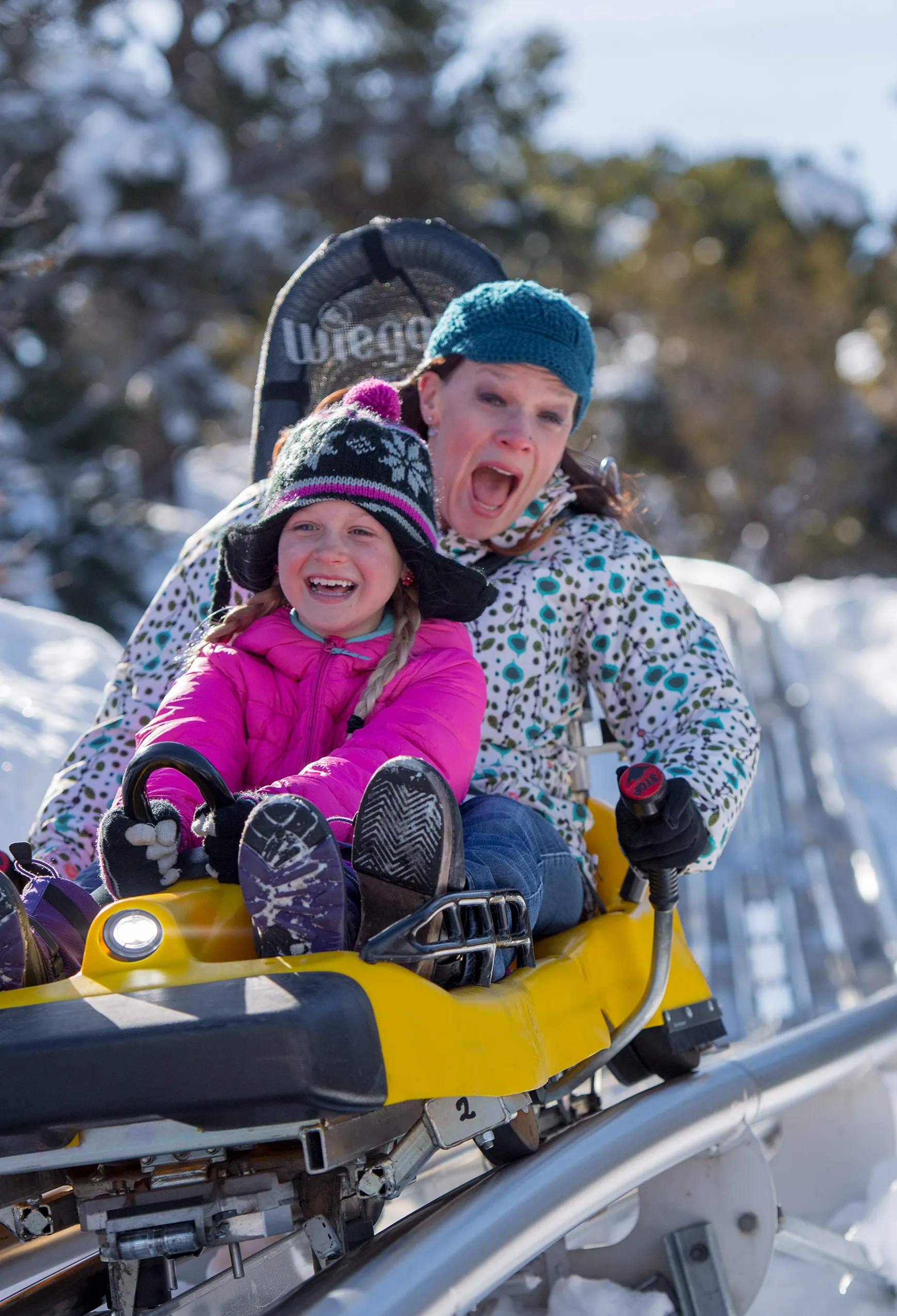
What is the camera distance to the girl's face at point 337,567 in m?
2.11

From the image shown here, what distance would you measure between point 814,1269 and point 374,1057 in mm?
1686

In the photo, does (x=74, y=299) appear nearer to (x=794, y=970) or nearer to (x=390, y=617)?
(x=794, y=970)

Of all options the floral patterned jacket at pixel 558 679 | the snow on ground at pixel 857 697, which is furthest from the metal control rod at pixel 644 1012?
the snow on ground at pixel 857 697

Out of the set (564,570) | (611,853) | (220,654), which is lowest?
(611,853)

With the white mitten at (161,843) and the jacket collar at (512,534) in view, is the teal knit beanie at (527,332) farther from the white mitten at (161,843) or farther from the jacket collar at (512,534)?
the white mitten at (161,843)

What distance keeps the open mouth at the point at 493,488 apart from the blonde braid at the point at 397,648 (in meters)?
0.59

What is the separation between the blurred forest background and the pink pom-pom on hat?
2.80ft

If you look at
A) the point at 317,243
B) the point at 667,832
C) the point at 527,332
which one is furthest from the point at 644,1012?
the point at 317,243

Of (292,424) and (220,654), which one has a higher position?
(292,424)

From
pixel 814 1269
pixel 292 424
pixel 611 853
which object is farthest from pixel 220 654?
pixel 814 1269

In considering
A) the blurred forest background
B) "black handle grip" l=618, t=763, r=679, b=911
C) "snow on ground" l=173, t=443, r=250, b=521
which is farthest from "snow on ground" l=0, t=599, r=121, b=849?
"snow on ground" l=173, t=443, r=250, b=521

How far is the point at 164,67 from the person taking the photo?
42.7 ft

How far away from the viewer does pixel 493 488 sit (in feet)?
9.15

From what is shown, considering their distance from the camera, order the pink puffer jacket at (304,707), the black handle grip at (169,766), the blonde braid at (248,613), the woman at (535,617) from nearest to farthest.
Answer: the black handle grip at (169,766)
the pink puffer jacket at (304,707)
the blonde braid at (248,613)
the woman at (535,617)
